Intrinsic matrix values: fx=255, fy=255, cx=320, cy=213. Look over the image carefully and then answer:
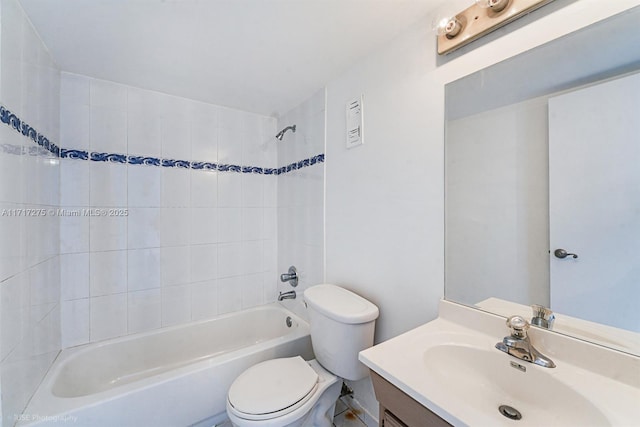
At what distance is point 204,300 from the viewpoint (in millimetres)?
2100

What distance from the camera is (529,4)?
33.2 inches

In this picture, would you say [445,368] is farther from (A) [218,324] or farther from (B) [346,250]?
(A) [218,324]

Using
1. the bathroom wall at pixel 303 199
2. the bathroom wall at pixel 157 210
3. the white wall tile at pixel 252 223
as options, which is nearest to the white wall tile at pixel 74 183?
the bathroom wall at pixel 157 210

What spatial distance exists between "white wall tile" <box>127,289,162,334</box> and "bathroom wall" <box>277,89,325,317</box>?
3.26 feet

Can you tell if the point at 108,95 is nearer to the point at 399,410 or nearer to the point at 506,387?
the point at 399,410

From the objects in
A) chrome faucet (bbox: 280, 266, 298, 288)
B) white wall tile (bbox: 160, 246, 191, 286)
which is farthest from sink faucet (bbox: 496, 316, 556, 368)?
white wall tile (bbox: 160, 246, 191, 286)

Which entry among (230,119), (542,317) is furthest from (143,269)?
(542,317)

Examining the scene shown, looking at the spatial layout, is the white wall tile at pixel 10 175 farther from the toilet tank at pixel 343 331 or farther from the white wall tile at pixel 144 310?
the toilet tank at pixel 343 331

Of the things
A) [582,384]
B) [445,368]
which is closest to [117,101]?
[445,368]

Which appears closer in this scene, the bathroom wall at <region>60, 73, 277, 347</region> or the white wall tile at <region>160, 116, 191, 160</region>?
the bathroom wall at <region>60, 73, 277, 347</region>

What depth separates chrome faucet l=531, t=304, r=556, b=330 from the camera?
836 millimetres

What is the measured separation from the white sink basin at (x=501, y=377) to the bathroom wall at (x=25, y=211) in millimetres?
1415

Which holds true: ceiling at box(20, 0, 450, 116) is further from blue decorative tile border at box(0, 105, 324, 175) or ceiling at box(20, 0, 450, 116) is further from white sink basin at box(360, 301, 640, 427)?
white sink basin at box(360, 301, 640, 427)

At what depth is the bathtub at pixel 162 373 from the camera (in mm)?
1182
